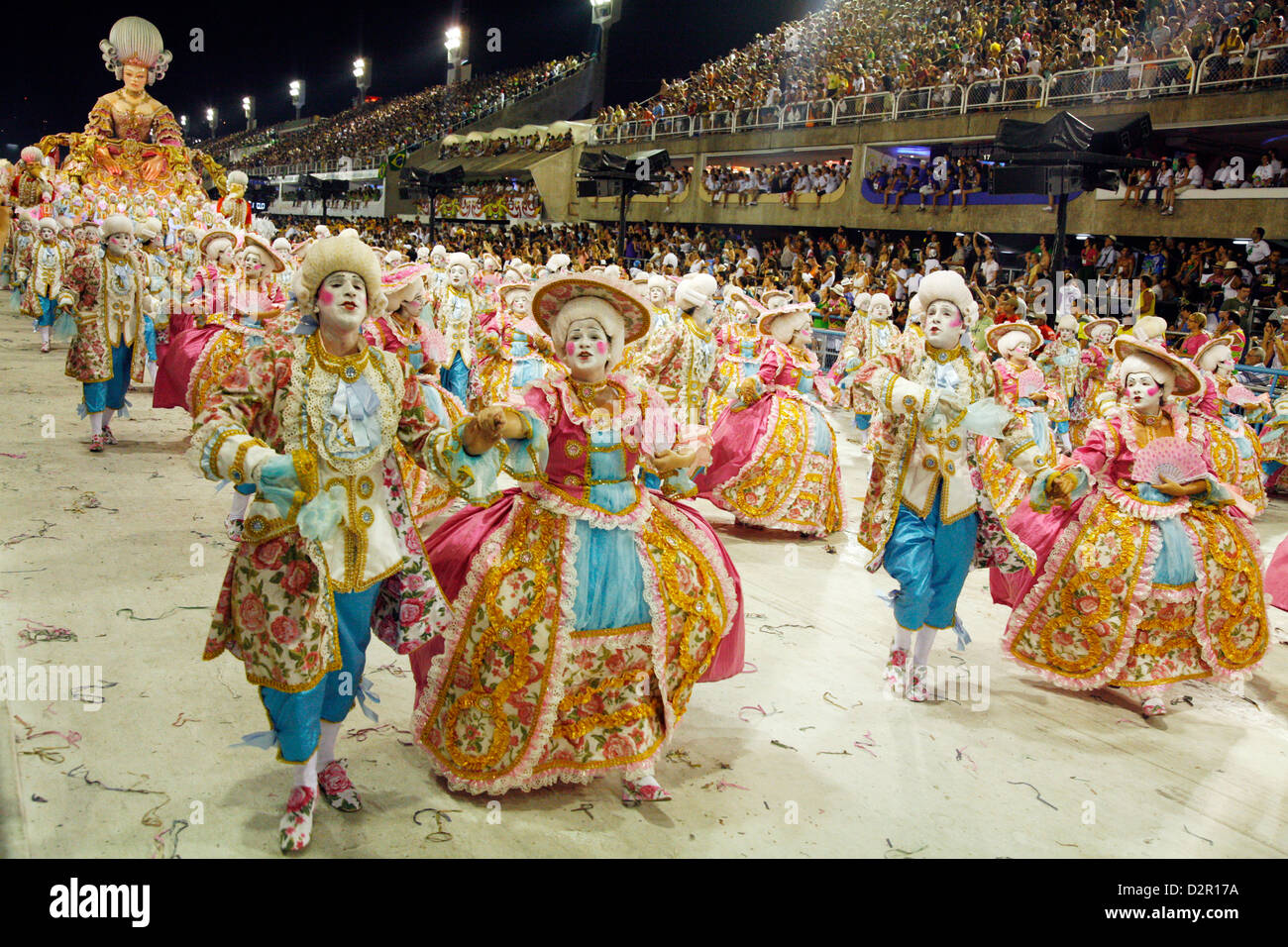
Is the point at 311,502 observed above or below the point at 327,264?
below

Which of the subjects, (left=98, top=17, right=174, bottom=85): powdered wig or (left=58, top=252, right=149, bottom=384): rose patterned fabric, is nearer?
(left=58, top=252, right=149, bottom=384): rose patterned fabric

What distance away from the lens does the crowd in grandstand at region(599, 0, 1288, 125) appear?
13.7 m

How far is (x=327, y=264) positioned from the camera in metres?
2.97

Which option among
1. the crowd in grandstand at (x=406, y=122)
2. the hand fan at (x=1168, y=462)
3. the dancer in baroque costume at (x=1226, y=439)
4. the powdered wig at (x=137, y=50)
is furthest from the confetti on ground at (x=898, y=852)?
the crowd in grandstand at (x=406, y=122)

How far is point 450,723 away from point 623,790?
642 mm

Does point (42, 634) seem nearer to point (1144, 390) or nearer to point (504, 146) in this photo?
point (1144, 390)

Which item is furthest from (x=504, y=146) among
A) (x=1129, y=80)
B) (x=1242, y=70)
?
(x=1242, y=70)

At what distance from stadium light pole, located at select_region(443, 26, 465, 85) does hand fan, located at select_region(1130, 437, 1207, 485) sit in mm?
38324

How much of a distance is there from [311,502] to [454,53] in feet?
133

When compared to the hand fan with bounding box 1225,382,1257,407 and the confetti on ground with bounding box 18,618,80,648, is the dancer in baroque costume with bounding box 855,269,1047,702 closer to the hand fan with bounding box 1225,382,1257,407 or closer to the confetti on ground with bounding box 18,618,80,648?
the confetti on ground with bounding box 18,618,80,648

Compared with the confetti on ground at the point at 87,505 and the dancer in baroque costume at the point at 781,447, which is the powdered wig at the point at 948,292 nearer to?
the dancer in baroque costume at the point at 781,447

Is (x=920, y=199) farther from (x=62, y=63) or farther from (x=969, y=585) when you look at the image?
(x=62, y=63)

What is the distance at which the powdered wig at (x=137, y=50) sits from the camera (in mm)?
12328

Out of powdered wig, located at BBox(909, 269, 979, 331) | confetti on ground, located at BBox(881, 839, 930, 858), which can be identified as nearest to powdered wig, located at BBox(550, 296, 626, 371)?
powdered wig, located at BBox(909, 269, 979, 331)
